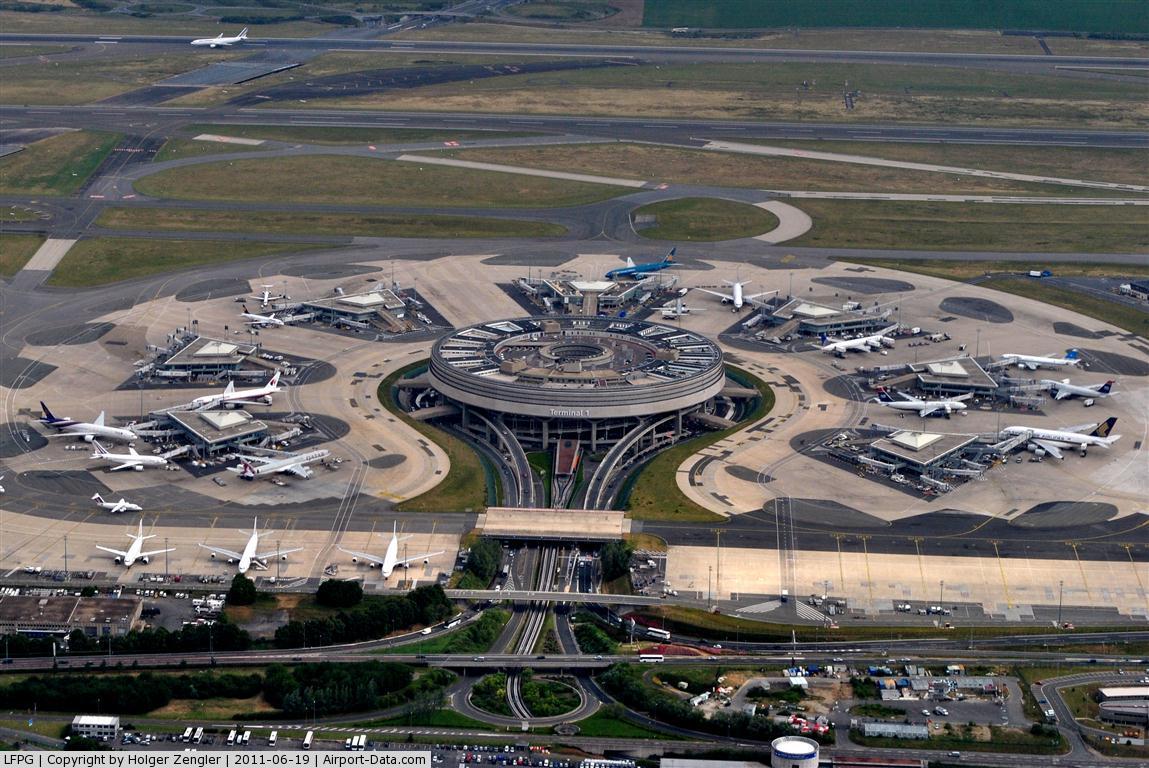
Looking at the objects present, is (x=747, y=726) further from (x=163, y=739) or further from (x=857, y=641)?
(x=163, y=739)

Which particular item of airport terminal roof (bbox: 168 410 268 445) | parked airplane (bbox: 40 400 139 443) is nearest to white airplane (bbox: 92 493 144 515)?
airport terminal roof (bbox: 168 410 268 445)

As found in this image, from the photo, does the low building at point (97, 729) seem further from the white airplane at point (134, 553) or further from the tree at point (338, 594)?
the white airplane at point (134, 553)

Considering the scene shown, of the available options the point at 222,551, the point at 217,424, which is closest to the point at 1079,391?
the point at 217,424

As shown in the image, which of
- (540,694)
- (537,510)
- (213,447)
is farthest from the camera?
(213,447)

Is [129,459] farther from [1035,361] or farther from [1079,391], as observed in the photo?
[1035,361]

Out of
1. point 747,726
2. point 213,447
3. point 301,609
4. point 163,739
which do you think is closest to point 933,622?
point 747,726

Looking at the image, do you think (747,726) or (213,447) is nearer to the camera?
(747,726)

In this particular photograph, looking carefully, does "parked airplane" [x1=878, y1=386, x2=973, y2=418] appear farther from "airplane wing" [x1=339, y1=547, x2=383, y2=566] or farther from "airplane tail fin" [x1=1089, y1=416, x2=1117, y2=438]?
"airplane wing" [x1=339, y1=547, x2=383, y2=566]

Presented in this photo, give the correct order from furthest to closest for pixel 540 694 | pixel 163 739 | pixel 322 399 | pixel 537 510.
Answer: pixel 322 399 → pixel 537 510 → pixel 540 694 → pixel 163 739
